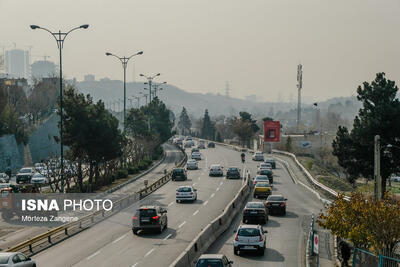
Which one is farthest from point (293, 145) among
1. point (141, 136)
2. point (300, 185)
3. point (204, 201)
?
point (204, 201)

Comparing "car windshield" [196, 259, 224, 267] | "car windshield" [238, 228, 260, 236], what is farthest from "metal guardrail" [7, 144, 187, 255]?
"car windshield" [196, 259, 224, 267]

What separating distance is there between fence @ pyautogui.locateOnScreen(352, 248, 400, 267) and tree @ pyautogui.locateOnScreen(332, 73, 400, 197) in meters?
29.6

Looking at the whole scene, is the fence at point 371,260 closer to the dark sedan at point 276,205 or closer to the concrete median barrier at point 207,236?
the concrete median barrier at point 207,236

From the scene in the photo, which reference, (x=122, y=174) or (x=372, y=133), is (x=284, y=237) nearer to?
(x=372, y=133)

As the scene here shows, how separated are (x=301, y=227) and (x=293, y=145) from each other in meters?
102

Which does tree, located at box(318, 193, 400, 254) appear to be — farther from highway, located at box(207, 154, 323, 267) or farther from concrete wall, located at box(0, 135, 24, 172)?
concrete wall, located at box(0, 135, 24, 172)

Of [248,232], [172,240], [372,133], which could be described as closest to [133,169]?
[372,133]

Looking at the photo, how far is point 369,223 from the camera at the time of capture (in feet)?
84.8

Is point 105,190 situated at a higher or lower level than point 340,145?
lower

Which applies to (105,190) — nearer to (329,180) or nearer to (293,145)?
(329,180)

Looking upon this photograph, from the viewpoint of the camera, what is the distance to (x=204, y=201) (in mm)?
52469

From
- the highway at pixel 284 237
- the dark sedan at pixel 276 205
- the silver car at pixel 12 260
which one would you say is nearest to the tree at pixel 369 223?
the highway at pixel 284 237

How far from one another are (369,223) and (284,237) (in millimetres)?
10061

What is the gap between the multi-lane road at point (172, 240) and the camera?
28.6 meters
